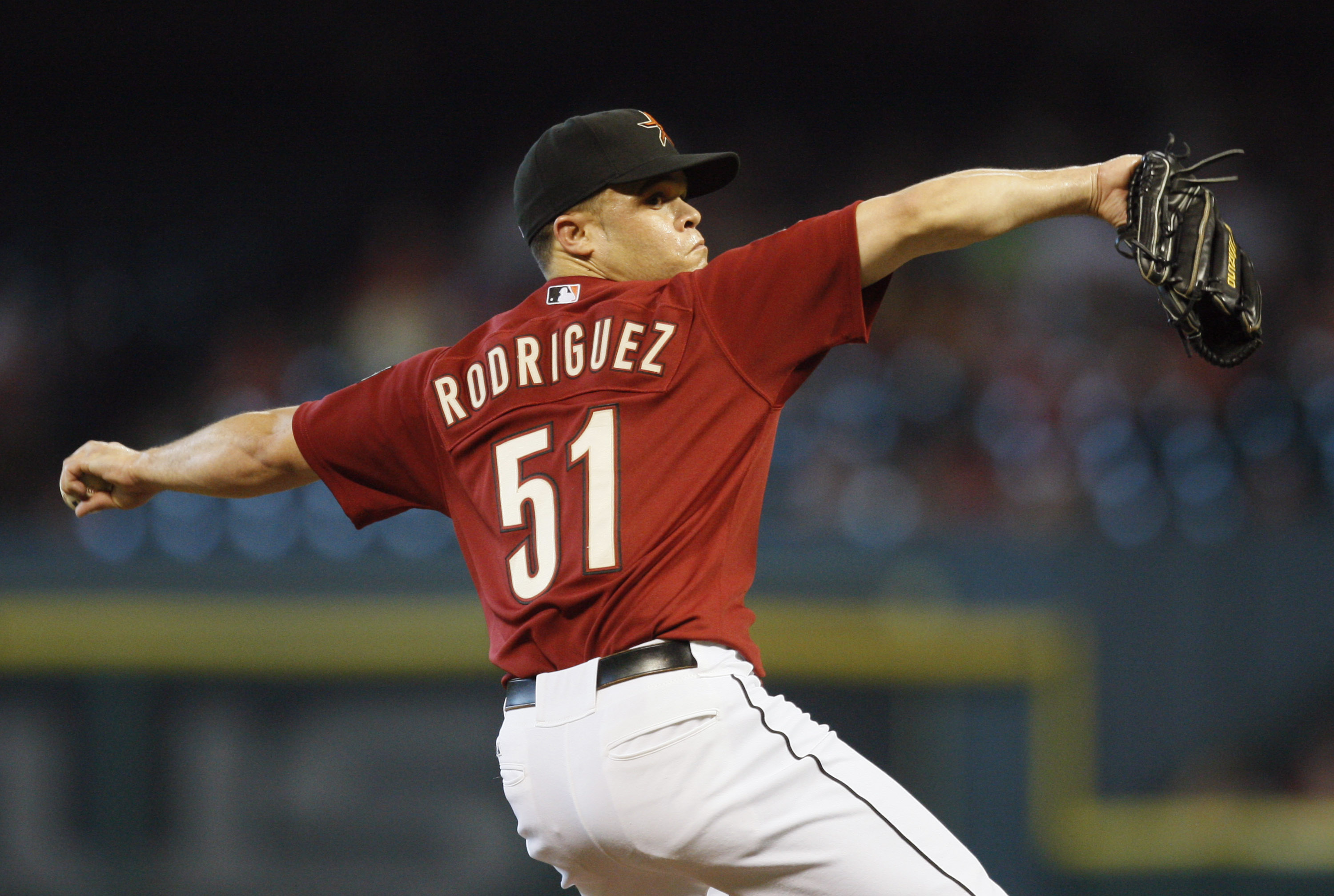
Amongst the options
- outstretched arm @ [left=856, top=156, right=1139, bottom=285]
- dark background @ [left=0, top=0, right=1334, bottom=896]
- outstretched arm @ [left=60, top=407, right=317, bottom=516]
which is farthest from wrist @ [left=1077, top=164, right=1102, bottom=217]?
dark background @ [left=0, top=0, right=1334, bottom=896]

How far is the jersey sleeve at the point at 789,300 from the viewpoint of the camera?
7.85 feet

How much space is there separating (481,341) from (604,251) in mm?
318

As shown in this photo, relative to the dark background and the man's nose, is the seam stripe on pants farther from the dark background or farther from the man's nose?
the dark background

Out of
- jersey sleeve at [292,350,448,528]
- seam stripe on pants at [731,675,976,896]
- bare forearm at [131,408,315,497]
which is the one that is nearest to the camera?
seam stripe on pants at [731,675,976,896]

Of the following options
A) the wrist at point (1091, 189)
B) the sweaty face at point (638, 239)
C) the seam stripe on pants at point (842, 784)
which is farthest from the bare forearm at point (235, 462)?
the wrist at point (1091, 189)

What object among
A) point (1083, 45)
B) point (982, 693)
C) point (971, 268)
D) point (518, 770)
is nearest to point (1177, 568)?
point (982, 693)

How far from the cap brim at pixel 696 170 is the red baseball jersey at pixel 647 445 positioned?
0.28 meters

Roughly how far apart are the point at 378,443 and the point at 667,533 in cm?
76

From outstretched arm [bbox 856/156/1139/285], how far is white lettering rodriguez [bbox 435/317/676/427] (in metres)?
0.38

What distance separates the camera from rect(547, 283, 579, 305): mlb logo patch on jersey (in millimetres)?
2699

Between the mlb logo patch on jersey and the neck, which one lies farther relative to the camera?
the neck

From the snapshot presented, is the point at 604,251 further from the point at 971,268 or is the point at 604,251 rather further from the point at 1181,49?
the point at 1181,49

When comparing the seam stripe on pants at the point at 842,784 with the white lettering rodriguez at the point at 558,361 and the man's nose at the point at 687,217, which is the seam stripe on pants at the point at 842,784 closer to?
the white lettering rodriguez at the point at 558,361

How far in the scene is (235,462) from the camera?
3012 millimetres
